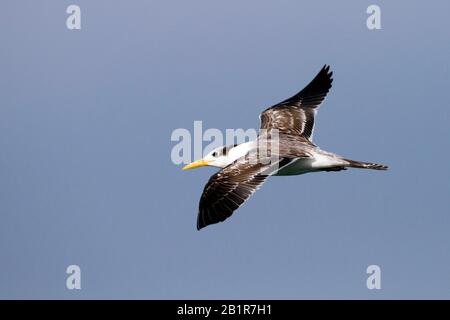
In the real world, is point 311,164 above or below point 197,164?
below

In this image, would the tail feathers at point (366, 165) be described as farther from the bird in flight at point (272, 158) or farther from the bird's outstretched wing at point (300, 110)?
the bird's outstretched wing at point (300, 110)

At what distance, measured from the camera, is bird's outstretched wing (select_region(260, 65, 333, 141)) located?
71.9ft

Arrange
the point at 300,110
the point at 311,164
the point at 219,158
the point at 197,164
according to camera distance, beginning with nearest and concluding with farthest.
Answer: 1. the point at 311,164
2. the point at 219,158
3. the point at 197,164
4. the point at 300,110

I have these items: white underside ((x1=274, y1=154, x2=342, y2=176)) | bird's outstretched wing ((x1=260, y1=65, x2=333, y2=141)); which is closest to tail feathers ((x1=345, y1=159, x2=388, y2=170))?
white underside ((x1=274, y1=154, x2=342, y2=176))

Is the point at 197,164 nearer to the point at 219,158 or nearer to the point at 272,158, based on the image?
the point at 219,158

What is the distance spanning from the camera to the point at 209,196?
17.3m

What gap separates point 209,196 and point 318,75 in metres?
7.34

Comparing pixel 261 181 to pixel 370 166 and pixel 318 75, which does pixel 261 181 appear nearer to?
pixel 370 166

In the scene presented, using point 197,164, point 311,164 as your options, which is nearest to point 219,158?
point 197,164

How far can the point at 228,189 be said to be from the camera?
17.4 meters

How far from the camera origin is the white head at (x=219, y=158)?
19891 millimetres

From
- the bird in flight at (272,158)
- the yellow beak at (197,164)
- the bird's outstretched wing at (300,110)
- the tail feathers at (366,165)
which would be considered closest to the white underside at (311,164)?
the bird in flight at (272,158)

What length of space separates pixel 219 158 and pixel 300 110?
3499 mm

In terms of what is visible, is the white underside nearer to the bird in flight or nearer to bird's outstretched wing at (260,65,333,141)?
the bird in flight
